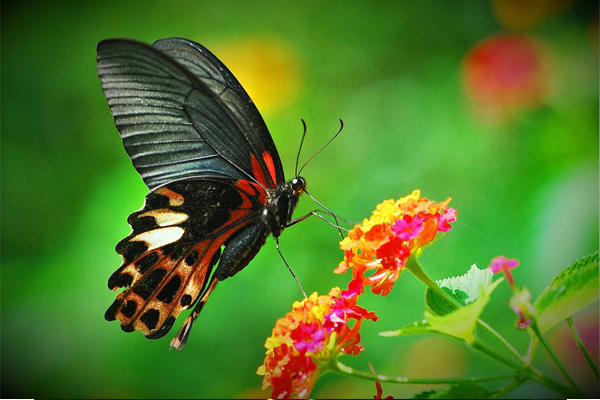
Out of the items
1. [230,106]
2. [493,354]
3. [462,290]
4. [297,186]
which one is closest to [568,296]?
[493,354]

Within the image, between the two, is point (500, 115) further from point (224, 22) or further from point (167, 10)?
point (167, 10)

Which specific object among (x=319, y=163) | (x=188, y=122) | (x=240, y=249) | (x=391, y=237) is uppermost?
(x=319, y=163)

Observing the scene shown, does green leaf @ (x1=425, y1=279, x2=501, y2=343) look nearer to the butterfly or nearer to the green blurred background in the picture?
the butterfly

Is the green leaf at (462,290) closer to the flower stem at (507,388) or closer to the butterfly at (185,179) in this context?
the flower stem at (507,388)

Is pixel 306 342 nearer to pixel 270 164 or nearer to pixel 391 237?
pixel 391 237

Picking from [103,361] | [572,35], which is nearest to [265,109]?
[103,361]

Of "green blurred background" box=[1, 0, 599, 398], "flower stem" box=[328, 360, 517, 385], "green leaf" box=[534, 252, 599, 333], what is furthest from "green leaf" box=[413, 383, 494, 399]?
"green blurred background" box=[1, 0, 599, 398]

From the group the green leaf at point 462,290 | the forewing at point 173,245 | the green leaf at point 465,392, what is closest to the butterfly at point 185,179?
the forewing at point 173,245
